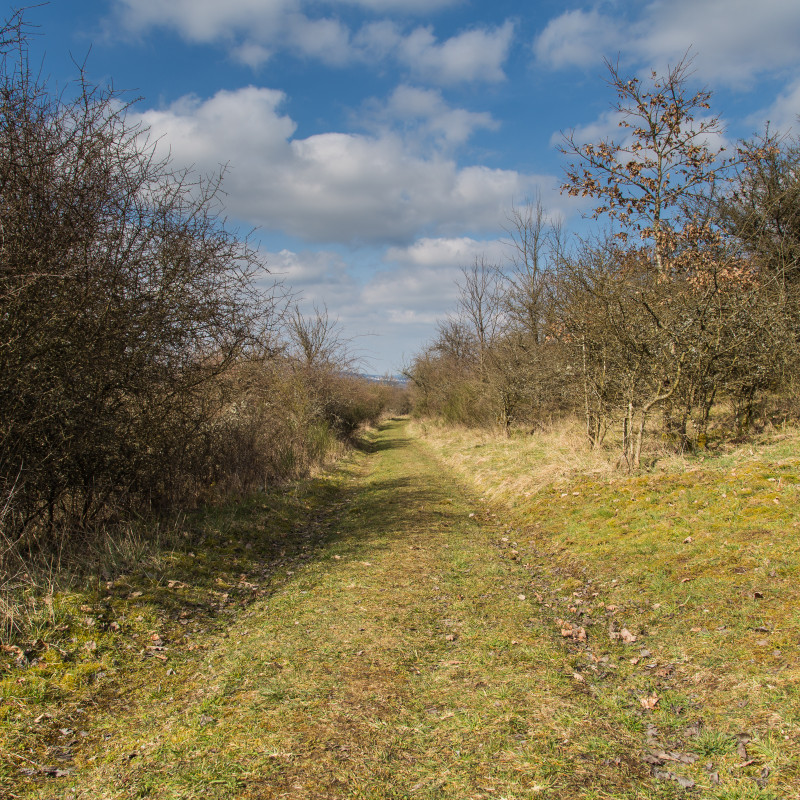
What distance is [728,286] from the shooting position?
931cm

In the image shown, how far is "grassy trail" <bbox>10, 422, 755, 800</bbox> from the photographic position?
9.62ft

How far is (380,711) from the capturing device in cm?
362

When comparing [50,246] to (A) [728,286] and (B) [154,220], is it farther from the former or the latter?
(A) [728,286]

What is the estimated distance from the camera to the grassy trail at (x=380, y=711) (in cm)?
293

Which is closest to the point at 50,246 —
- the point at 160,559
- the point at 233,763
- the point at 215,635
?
the point at 160,559

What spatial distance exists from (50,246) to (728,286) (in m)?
10.6

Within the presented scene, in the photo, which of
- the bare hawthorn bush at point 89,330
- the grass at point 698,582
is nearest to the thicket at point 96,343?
the bare hawthorn bush at point 89,330

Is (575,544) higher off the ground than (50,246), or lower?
lower

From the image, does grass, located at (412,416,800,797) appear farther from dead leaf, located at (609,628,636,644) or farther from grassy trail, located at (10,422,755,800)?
grassy trail, located at (10,422,755,800)

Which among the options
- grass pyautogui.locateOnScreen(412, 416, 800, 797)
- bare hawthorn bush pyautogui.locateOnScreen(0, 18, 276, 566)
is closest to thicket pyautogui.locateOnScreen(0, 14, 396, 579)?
bare hawthorn bush pyautogui.locateOnScreen(0, 18, 276, 566)

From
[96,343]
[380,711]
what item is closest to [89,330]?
[96,343]

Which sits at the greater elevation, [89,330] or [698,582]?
[89,330]

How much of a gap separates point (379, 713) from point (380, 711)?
2 cm

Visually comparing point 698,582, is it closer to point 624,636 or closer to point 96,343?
point 624,636
